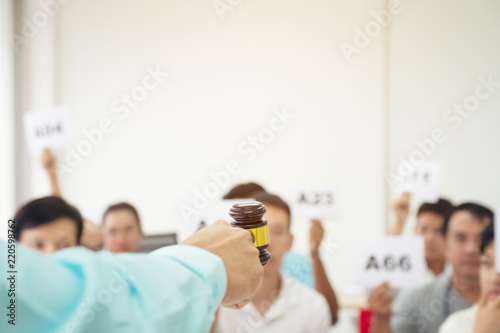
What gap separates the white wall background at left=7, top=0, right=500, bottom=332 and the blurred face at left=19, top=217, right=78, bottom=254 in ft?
4.53

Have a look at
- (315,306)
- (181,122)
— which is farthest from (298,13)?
(315,306)

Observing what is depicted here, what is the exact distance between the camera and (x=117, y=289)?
18.0 inches

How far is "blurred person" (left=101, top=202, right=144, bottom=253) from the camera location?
8.06 feet

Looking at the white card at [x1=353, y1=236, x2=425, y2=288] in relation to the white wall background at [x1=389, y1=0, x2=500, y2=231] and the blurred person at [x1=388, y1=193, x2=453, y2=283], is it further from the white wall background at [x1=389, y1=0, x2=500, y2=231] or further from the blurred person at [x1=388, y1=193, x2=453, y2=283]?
the white wall background at [x1=389, y1=0, x2=500, y2=231]

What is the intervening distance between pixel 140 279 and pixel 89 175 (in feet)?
10.8

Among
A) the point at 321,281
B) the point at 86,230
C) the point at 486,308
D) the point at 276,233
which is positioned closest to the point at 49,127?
the point at 86,230

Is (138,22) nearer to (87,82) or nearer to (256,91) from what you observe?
(87,82)

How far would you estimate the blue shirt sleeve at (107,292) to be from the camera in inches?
15.7

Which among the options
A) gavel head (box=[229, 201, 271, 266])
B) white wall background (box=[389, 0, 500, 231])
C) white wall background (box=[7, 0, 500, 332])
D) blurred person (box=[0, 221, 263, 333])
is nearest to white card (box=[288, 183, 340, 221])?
white wall background (box=[7, 0, 500, 332])

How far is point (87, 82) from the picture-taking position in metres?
3.56

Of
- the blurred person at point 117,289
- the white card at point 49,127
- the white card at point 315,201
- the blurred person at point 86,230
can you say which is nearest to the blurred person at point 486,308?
the white card at point 315,201

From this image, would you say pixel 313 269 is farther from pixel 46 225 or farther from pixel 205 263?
pixel 205 263

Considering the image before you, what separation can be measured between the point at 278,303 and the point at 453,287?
32.1 inches

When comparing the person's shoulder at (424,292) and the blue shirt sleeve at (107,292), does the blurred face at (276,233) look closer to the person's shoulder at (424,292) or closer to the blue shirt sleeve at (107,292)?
the person's shoulder at (424,292)
